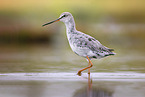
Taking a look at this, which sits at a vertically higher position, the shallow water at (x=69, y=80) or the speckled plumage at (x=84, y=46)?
the speckled plumage at (x=84, y=46)

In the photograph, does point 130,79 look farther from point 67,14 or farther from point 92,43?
point 67,14

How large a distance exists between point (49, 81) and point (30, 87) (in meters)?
0.77

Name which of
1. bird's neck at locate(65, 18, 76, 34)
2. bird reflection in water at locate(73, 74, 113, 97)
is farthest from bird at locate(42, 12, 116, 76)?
bird reflection in water at locate(73, 74, 113, 97)

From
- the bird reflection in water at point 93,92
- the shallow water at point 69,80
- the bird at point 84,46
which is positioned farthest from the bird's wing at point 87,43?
the bird reflection in water at point 93,92

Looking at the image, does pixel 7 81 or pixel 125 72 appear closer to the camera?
pixel 7 81

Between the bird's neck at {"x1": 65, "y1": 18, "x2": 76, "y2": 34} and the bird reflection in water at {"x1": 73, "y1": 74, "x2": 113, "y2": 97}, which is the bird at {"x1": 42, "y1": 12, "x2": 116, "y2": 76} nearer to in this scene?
the bird's neck at {"x1": 65, "y1": 18, "x2": 76, "y2": 34}

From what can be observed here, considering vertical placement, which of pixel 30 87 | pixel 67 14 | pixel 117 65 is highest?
pixel 67 14

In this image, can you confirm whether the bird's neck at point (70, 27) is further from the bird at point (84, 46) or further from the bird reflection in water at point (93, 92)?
the bird reflection in water at point (93, 92)

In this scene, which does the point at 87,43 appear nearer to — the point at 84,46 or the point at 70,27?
the point at 84,46

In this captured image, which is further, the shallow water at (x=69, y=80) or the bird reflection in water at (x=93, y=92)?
the shallow water at (x=69, y=80)

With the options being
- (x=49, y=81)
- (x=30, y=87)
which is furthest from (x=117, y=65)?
(x=30, y=87)

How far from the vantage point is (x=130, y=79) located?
884cm

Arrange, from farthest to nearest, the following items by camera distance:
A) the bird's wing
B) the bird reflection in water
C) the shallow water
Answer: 1. the bird's wing
2. the shallow water
3. the bird reflection in water

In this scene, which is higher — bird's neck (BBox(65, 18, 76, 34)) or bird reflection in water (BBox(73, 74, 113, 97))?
bird's neck (BBox(65, 18, 76, 34))
